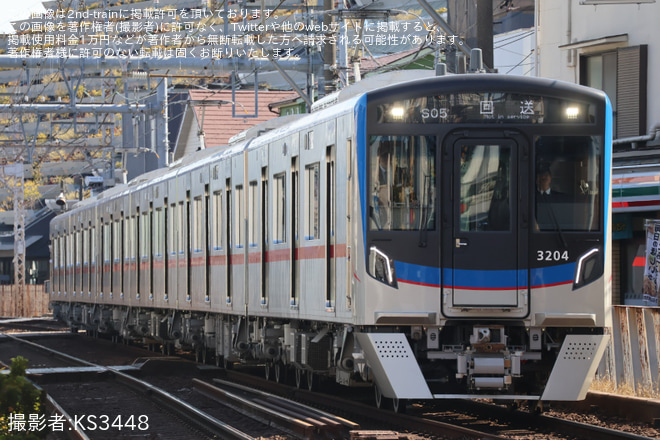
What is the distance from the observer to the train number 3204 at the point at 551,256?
10.9 meters

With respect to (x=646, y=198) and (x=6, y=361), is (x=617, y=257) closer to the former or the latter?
(x=646, y=198)

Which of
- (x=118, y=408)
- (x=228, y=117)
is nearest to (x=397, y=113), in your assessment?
(x=118, y=408)

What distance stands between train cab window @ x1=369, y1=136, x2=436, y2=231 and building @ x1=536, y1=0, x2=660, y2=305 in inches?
354

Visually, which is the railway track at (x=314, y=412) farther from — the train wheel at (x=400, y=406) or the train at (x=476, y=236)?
the train at (x=476, y=236)

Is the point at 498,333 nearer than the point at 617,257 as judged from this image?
Yes

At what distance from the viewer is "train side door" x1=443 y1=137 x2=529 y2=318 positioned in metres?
10.8

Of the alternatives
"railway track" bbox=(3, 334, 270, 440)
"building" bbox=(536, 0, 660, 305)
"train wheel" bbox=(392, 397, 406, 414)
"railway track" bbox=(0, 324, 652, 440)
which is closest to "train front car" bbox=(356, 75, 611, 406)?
"railway track" bbox=(0, 324, 652, 440)

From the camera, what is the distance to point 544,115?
36.2 feet

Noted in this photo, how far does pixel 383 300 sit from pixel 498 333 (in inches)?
41.1

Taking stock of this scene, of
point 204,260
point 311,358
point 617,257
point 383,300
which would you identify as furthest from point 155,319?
point 383,300

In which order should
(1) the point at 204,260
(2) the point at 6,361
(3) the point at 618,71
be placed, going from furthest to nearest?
1. (2) the point at 6,361
2. (3) the point at 618,71
3. (1) the point at 204,260

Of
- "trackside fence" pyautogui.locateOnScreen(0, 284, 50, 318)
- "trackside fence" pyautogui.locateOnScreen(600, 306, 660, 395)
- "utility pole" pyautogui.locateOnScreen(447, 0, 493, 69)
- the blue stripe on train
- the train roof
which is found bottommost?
"trackside fence" pyautogui.locateOnScreen(0, 284, 50, 318)

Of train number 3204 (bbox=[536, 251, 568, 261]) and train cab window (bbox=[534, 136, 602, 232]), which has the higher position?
train cab window (bbox=[534, 136, 602, 232])

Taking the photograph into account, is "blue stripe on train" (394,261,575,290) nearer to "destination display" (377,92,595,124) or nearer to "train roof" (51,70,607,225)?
"destination display" (377,92,595,124)
